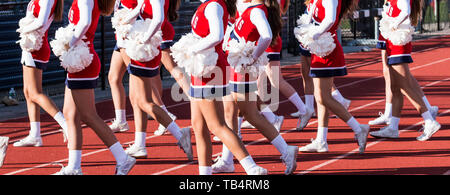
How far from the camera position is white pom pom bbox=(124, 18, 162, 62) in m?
7.52

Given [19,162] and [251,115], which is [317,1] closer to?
[251,115]

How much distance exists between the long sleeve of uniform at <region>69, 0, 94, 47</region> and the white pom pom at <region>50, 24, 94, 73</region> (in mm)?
73

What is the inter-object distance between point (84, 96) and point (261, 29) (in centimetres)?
156

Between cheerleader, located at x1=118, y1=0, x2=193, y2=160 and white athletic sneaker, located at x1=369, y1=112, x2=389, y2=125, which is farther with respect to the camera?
white athletic sneaker, located at x1=369, y1=112, x2=389, y2=125

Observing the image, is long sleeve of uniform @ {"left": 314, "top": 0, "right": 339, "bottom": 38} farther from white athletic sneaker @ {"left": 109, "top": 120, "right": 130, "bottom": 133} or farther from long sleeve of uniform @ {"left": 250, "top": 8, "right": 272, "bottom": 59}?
white athletic sneaker @ {"left": 109, "top": 120, "right": 130, "bottom": 133}

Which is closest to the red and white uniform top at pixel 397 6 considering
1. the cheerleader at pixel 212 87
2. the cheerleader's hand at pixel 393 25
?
the cheerleader's hand at pixel 393 25

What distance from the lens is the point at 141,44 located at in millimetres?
7520

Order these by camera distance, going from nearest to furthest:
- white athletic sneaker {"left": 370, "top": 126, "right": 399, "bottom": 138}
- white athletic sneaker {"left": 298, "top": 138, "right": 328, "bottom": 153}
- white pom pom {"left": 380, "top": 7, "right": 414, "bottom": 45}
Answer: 1. white athletic sneaker {"left": 298, "top": 138, "right": 328, "bottom": 153}
2. white pom pom {"left": 380, "top": 7, "right": 414, "bottom": 45}
3. white athletic sneaker {"left": 370, "top": 126, "right": 399, "bottom": 138}

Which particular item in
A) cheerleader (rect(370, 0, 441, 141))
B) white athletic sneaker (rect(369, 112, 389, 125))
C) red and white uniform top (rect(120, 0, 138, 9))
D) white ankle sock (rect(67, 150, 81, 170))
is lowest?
white athletic sneaker (rect(369, 112, 389, 125))

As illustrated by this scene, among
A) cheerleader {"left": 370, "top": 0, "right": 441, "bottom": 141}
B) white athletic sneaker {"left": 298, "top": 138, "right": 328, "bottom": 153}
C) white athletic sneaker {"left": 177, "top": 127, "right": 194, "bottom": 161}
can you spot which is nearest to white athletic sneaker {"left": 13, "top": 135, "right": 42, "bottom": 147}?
white athletic sneaker {"left": 177, "top": 127, "right": 194, "bottom": 161}

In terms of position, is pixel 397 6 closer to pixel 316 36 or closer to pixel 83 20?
pixel 316 36

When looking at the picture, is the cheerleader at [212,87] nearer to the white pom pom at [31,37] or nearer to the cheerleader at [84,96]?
the cheerleader at [84,96]

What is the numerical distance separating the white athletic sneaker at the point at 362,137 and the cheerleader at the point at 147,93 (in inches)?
64.7

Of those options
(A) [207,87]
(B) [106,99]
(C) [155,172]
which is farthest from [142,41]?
A: (B) [106,99]
